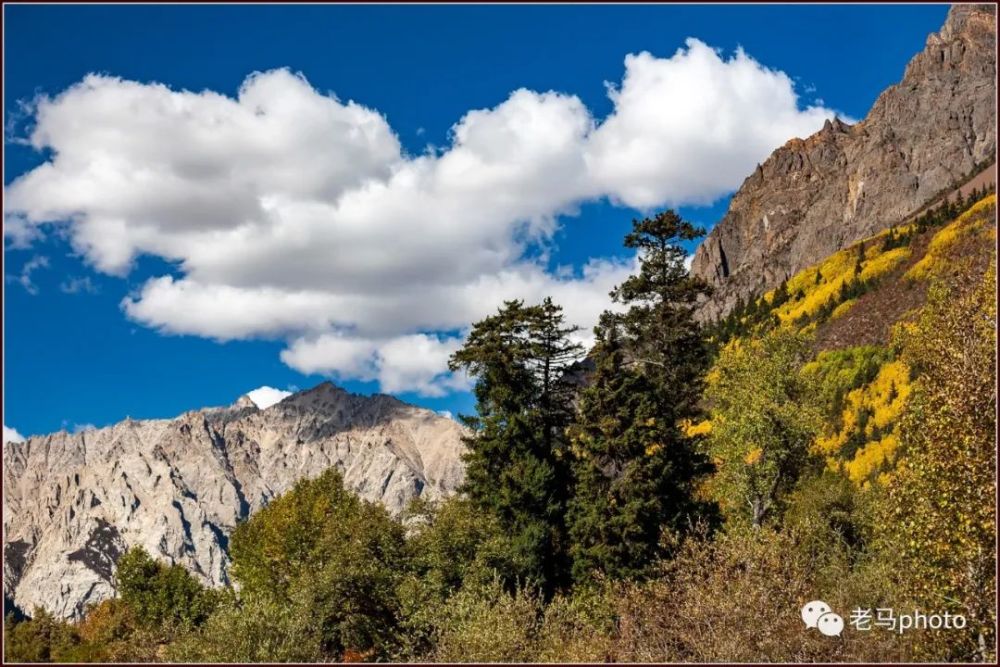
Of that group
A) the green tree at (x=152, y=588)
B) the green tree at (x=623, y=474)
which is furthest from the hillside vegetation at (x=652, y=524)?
the green tree at (x=152, y=588)

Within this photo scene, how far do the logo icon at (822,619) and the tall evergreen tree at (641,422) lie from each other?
1929 centimetres

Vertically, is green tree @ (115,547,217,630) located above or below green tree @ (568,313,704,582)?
below

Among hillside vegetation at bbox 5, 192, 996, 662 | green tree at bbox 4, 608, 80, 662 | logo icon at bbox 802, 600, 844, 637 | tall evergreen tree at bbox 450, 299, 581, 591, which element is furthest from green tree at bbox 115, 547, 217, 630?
logo icon at bbox 802, 600, 844, 637

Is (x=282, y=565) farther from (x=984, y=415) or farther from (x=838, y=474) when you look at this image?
(x=984, y=415)

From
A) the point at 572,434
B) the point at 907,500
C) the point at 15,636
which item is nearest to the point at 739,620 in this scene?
the point at 907,500

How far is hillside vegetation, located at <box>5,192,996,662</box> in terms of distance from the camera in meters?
25.1

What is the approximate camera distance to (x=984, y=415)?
24.1 metres

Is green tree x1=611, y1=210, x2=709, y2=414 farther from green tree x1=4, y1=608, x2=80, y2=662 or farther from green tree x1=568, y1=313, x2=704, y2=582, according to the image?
green tree x1=4, y1=608, x2=80, y2=662

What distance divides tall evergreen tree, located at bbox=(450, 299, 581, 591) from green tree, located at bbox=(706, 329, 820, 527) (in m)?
10.2

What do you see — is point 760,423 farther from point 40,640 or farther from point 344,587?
point 40,640

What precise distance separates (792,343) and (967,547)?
3519cm

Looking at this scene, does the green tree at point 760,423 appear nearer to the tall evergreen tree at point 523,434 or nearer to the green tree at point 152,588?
the tall evergreen tree at point 523,434

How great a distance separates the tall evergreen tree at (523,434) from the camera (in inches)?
2037

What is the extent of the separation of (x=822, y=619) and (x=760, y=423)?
28.6 meters
